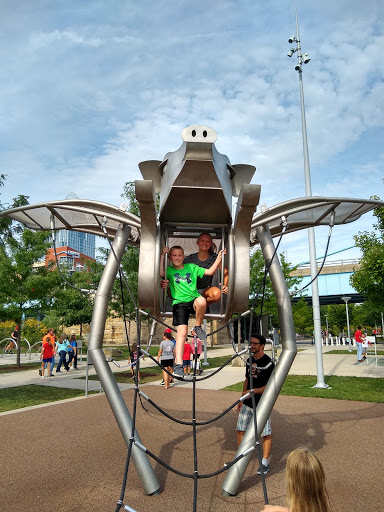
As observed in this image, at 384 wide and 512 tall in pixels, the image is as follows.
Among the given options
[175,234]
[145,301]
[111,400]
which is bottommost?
[111,400]

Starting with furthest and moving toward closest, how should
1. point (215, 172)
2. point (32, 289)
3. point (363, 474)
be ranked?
point (32, 289) → point (363, 474) → point (215, 172)

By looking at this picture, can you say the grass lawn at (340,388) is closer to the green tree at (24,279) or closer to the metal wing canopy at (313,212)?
the metal wing canopy at (313,212)

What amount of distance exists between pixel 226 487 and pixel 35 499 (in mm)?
2114

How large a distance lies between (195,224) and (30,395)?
29.0 feet

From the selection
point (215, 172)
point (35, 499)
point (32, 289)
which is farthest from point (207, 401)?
point (32, 289)

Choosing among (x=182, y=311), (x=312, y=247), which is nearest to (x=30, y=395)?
(x=182, y=311)

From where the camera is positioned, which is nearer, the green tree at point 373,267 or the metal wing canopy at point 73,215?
the metal wing canopy at point 73,215

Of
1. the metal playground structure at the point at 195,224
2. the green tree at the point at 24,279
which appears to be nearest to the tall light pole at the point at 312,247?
the metal playground structure at the point at 195,224

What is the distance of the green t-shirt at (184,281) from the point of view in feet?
15.4

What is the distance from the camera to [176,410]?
929cm

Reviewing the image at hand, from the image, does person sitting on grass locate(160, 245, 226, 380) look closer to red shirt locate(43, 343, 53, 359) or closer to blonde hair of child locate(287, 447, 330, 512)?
blonde hair of child locate(287, 447, 330, 512)

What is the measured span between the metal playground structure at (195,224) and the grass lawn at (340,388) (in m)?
6.69

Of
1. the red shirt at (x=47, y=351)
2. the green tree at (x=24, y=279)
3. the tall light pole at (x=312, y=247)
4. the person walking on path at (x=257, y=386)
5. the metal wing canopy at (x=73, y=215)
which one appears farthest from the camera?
the green tree at (x=24, y=279)

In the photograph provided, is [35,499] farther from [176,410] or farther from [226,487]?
[176,410]
